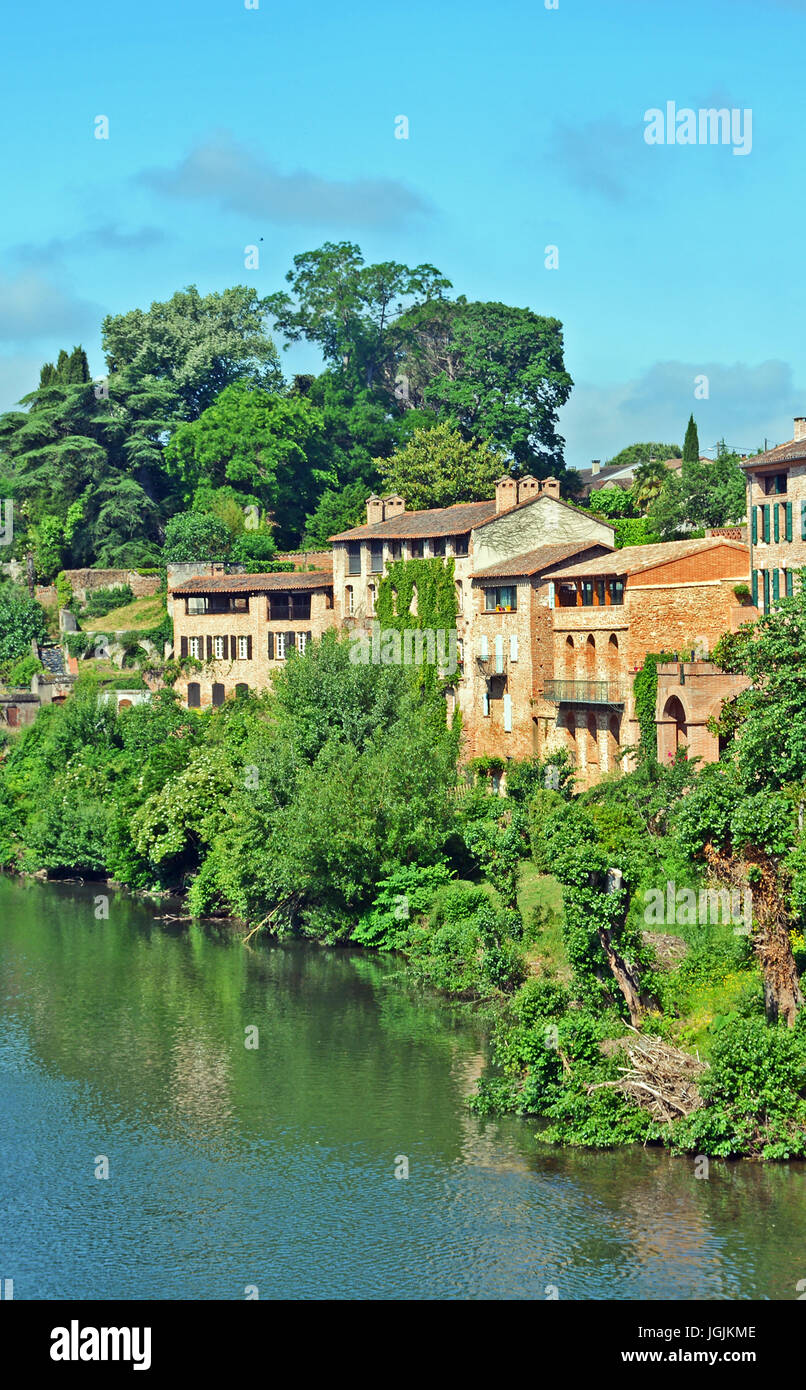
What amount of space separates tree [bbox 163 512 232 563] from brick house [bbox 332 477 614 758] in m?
17.4

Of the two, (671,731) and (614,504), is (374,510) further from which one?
(671,731)

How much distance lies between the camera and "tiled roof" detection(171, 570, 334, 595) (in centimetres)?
7706

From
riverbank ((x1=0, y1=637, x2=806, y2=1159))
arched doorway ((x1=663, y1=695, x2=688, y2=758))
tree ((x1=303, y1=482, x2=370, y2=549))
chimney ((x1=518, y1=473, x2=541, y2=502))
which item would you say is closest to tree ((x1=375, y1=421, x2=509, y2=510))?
tree ((x1=303, y1=482, x2=370, y2=549))

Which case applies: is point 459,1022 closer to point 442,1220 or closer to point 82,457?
point 442,1220

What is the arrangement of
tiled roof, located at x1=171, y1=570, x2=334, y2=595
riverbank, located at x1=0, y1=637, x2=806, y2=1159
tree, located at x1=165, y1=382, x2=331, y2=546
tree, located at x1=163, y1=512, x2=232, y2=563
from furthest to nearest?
tree, located at x1=165, y1=382, x2=331, y2=546
tree, located at x1=163, y1=512, x2=232, y2=563
tiled roof, located at x1=171, y1=570, x2=334, y2=595
riverbank, located at x1=0, y1=637, x2=806, y2=1159

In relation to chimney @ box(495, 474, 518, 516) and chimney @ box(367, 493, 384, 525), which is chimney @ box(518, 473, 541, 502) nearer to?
chimney @ box(495, 474, 518, 516)

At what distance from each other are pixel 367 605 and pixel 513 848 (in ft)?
93.5

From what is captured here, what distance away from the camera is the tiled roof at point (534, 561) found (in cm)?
6388

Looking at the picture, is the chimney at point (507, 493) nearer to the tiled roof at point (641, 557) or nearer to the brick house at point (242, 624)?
the tiled roof at point (641, 557)

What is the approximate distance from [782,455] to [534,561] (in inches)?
547

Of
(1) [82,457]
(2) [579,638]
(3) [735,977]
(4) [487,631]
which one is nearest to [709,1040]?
(3) [735,977]

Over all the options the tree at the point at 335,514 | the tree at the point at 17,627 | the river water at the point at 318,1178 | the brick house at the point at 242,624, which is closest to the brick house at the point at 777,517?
the river water at the point at 318,1178

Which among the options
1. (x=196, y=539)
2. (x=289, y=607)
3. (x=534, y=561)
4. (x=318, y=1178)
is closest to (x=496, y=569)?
(x=534, y=561)

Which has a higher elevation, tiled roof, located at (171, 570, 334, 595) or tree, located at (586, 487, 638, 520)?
tree, located at (586, 487, 638, 520)
